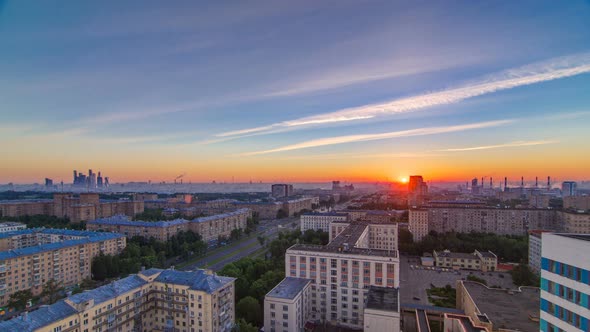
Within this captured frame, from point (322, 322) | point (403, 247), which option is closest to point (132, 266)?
point (322, 322)

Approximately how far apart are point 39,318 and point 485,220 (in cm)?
4087

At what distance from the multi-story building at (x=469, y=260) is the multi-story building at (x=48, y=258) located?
1061 inches

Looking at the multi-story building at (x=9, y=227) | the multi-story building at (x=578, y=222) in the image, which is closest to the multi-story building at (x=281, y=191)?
the multi-story building at (x=9, y=227)

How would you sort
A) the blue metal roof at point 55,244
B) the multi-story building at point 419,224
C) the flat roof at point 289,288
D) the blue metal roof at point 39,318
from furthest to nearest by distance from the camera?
the multi-story building at point 419,224, the blue metal roof at point 55,244, the flat roof at point 289,288, the blue metal roof at point 39,318

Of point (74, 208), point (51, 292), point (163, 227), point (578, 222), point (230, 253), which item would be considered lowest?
point (230, 253)

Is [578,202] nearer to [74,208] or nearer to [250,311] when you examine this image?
[250,311]

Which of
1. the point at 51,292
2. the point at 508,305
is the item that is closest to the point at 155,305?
the point at 51,292

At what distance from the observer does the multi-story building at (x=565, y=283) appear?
5.48m

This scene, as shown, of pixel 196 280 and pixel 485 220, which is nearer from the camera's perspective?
pixel 196 280

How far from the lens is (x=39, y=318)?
942cm

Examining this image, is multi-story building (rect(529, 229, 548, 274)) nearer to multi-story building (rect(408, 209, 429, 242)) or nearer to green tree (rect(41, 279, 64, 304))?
multi-story building (rect(408, 209, 429, 242))

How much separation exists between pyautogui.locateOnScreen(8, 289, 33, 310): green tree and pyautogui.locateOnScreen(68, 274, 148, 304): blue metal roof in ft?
31.5

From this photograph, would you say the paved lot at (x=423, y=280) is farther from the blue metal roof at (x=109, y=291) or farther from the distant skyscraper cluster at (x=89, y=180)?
the distant skyscraper cluster at (x=89, y=180)

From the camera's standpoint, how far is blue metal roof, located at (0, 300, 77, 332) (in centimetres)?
882
